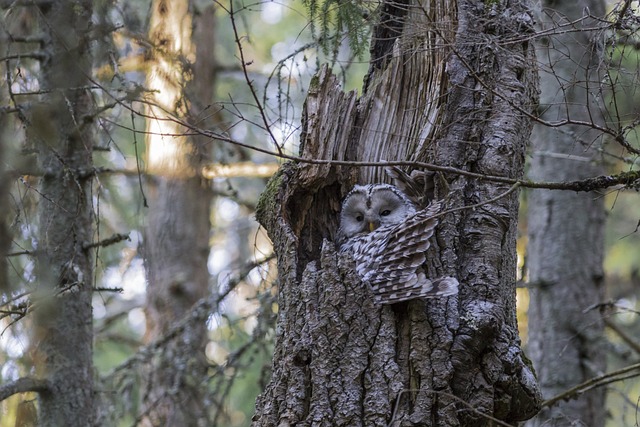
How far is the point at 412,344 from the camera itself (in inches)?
111

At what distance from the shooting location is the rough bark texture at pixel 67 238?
13.0 ft

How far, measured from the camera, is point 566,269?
558 centimetres

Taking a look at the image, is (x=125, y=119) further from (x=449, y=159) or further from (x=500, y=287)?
(x=500, y=287)

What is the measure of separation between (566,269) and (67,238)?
3337 millimetres

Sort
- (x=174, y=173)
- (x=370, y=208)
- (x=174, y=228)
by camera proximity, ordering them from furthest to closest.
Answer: (x=174, y=228) → (x=174, y=173) → (x=370, y=208)

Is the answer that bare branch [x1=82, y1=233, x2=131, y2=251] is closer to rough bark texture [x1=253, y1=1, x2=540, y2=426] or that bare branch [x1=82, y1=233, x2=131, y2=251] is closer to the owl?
rough bark texture [x1=253, y1=1, x2=540, y2=426]

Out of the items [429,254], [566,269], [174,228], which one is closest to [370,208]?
[429,254]

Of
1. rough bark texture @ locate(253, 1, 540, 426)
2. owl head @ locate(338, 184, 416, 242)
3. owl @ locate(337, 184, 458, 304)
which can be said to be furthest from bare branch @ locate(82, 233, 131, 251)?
owl @ locate(337, 184, 458, 304)

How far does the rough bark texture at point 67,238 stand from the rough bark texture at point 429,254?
1.20 m

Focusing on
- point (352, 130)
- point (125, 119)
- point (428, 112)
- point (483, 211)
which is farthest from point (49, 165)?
point (483, 211)

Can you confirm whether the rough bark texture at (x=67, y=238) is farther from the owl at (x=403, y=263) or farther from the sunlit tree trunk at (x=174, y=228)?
the sunlit tree trunk at (x=174, y=228)

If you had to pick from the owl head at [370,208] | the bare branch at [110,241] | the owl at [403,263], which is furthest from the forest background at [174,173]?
the owl at [403,263]

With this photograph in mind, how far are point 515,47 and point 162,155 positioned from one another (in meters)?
4.52

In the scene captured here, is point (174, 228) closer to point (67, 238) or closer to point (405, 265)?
point (67, 238)
